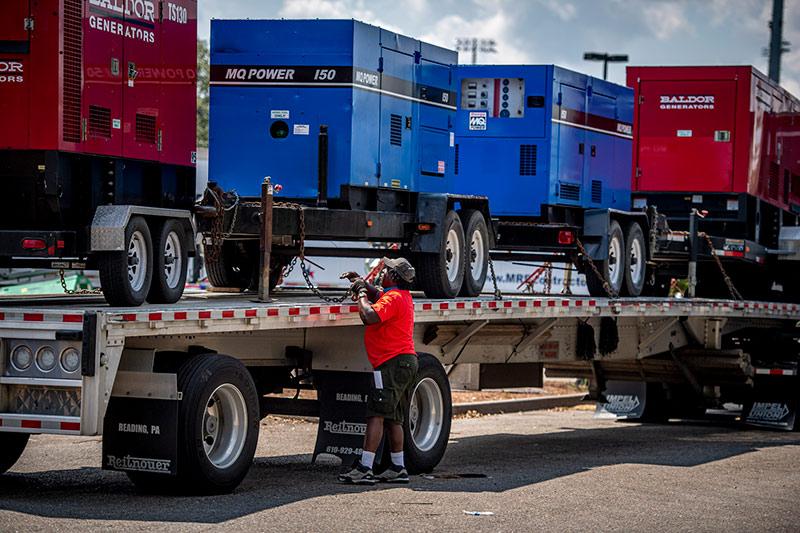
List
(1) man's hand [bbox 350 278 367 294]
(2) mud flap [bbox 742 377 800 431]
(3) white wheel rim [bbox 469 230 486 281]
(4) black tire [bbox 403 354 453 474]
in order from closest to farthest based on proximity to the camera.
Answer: (1) man's hand [bbox 350 278 367 294] < (4) black tire [bbox 403 354 453 474] < (3) white wheel rim [bbox 469 230 486 281] < (2) mud flap [bbox 742 377 800 431]

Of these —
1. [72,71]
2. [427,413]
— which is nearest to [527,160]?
[427,413]

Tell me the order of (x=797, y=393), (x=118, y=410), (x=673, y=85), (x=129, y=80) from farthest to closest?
1. (x=673, y=85)
2. (x=797, y=393)
3. (x=129, y=80)
4. (x=118, y=410)

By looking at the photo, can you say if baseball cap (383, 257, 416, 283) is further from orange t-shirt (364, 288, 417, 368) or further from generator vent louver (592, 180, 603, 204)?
generator vent louver (592, 180, 603, 204)

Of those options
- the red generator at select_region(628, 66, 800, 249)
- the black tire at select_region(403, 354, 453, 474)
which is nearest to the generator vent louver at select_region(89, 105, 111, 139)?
the black tire at select_region(403, 354, 453, 474)

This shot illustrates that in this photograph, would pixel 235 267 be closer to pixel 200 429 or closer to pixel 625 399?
pixel 200 429

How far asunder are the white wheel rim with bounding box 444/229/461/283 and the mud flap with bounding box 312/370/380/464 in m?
3.10

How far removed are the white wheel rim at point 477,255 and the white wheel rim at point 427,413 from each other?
3.18m

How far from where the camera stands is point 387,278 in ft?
39.8

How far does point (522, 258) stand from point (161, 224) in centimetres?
Answer: 834

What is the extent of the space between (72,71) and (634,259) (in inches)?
408

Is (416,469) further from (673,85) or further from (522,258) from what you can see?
(673,85)

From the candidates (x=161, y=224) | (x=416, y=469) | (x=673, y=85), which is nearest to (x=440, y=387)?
(x=416, y=469)

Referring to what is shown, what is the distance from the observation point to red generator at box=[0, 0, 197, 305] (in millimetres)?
11766

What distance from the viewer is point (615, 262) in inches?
776
